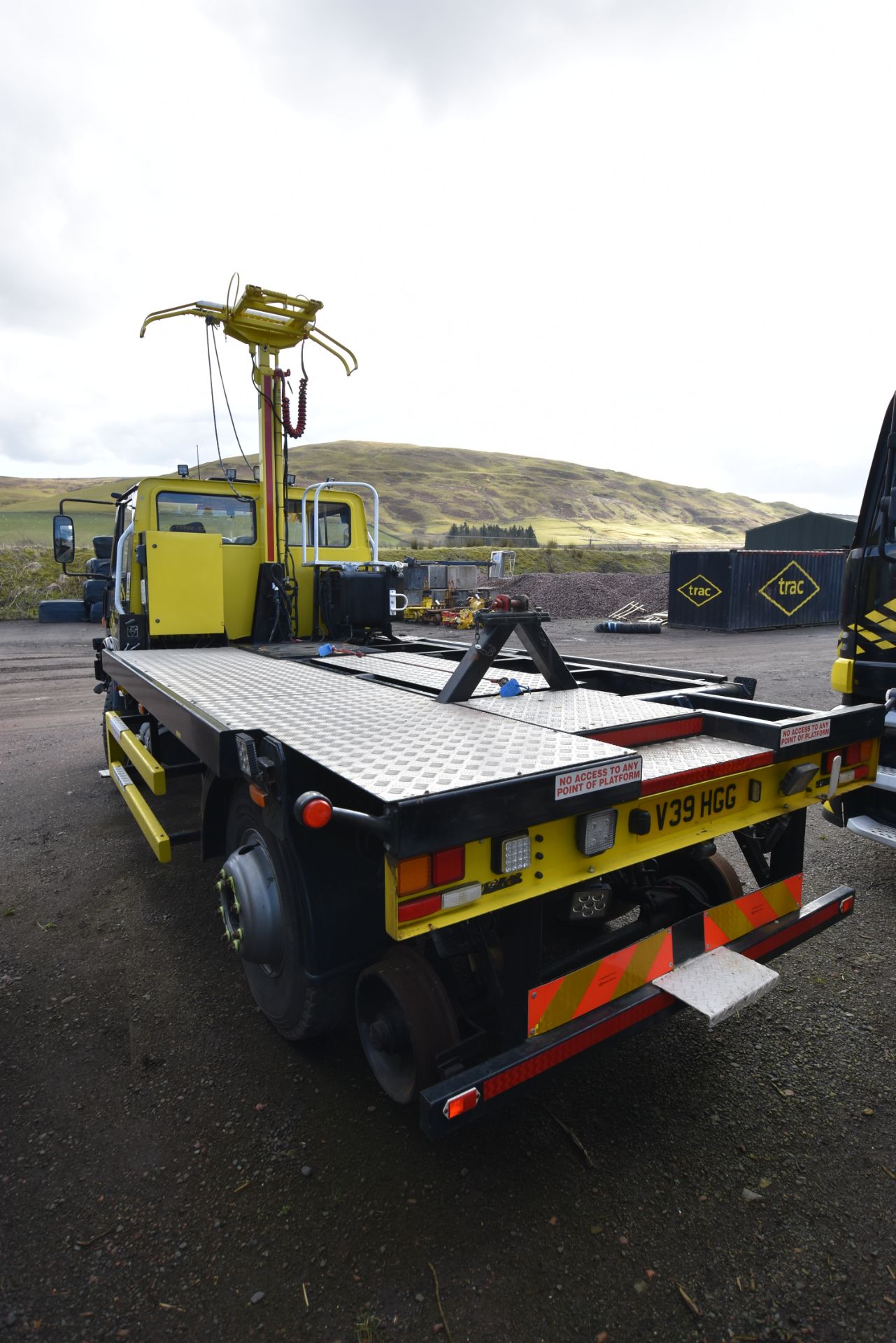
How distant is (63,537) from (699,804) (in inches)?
247

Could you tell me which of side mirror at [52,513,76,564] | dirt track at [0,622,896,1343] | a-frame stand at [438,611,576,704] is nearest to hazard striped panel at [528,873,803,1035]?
dirt track at [0,622,896,1343]

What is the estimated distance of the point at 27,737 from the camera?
28.8ft

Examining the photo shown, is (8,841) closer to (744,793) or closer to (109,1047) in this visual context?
(109,1047)

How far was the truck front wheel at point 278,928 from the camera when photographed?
2.67m

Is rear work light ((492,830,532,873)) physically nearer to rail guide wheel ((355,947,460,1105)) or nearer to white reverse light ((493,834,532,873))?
white reverse light ((493,834,532,873))

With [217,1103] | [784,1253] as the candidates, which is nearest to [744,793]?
[784,1253]

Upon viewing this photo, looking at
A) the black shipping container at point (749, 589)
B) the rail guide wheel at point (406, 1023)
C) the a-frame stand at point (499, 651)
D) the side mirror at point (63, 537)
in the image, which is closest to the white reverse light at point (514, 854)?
the rail guide wheel at point (406, 1023)

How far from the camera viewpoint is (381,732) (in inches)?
112

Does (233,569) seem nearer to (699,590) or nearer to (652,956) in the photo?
(652,956)

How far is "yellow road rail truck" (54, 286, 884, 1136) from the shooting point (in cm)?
214

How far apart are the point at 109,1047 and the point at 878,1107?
296 cm

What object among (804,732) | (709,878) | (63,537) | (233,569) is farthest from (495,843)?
(63,537)

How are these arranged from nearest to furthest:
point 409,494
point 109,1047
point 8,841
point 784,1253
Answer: point 784,1253
point 109,1047
point 8,841
point 409,494

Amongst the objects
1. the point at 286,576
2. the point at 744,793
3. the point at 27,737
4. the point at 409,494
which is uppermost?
the point at 409,494
